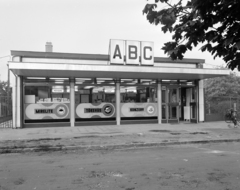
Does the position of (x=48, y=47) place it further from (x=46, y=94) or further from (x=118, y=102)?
(x=118, y=102)

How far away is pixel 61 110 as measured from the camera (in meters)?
17.5

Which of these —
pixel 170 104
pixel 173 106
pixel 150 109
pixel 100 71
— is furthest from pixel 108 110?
pixel 173 106

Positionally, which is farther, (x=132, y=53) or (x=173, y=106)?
(x=173, y=106)

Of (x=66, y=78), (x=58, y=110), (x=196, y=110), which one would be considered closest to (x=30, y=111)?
(x=58, y=110)

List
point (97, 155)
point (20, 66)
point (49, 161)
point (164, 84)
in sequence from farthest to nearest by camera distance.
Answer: point (164, 84) < point (20, 66) < point (97, 155) < point (49, 161)

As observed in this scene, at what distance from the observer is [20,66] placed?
14227 millimetres

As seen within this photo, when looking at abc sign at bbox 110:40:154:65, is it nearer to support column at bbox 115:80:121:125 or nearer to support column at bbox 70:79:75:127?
support column at bbox 115:80:121:125

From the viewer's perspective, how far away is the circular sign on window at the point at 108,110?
723 inches

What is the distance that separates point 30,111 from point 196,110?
40.1ft

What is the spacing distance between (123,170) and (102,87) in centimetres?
1212

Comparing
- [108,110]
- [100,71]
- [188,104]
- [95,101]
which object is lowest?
[108,110]

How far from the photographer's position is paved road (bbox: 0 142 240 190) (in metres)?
5.22

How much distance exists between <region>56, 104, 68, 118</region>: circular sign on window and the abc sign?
442cm

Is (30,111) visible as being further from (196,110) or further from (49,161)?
(196,110)
